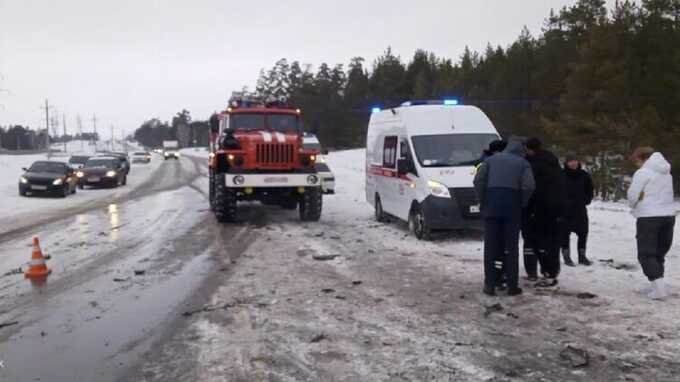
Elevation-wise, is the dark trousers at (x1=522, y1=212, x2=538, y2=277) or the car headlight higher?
the car headlight

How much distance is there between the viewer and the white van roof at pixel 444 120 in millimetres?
12023

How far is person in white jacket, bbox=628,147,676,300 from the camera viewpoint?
6566mm

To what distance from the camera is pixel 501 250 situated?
7113 millimetres

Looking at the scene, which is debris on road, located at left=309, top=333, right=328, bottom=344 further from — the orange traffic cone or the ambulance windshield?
the ambulance windshield

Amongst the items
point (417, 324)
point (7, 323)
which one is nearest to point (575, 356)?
point (417, 324)

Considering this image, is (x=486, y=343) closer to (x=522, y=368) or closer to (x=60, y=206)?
(x=522, y=368)

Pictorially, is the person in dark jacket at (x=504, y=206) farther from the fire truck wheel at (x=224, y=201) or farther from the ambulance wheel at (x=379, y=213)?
the fire truck wheel at (x=224, y=201)

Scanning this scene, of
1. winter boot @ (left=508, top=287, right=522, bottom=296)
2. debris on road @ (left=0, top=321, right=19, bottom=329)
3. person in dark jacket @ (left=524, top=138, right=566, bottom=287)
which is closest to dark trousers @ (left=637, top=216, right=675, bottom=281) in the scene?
person in dark jacket @ (left=524, top=138, right=566, bottom=287)

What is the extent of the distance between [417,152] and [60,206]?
13.3 m

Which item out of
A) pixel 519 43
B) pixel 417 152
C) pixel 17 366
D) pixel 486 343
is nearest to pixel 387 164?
pixel 417 152

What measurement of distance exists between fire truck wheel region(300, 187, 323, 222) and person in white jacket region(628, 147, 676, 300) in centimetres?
855

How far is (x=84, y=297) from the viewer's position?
727 cm

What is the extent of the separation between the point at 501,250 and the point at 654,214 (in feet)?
5.46

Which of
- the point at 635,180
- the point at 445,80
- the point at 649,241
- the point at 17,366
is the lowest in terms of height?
the point at 17,366
